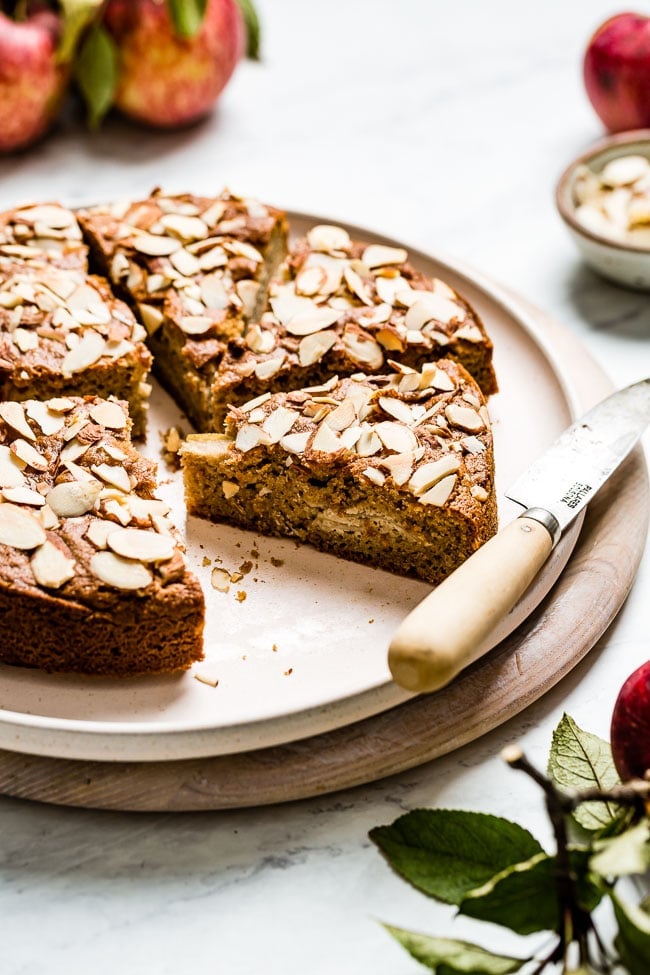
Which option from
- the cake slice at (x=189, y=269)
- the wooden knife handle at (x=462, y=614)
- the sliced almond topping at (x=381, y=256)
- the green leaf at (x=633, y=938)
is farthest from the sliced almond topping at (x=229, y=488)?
the green leaf at (x=633, y=938)

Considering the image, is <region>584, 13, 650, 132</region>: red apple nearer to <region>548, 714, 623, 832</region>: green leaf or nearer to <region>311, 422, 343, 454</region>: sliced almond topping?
<region>311, 422, 343, 454</region>: sliced almond topping

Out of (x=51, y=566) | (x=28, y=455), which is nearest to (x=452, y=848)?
(x=51, y=566)

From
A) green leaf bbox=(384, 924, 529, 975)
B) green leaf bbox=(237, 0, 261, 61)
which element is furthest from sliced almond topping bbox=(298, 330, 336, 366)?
green leaf bbox=(237, 0, 261, 61)

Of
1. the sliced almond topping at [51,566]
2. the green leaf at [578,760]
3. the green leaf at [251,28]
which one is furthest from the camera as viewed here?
the green leaf at [251,28]

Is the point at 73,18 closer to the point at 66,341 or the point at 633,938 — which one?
the point at 66,341

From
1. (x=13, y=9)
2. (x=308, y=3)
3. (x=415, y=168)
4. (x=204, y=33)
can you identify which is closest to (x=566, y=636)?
(x=415, y=168)

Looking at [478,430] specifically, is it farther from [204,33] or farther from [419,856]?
[204,33]

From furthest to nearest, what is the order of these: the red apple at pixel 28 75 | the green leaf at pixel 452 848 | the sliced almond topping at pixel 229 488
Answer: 1. the red apple at pixel 28 75
2. the sliced almond topping at pixel 229 488
3. the green leaf at pixel 452 848

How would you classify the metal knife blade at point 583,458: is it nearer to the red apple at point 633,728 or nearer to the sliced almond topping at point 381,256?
the red apple at point 633,728
